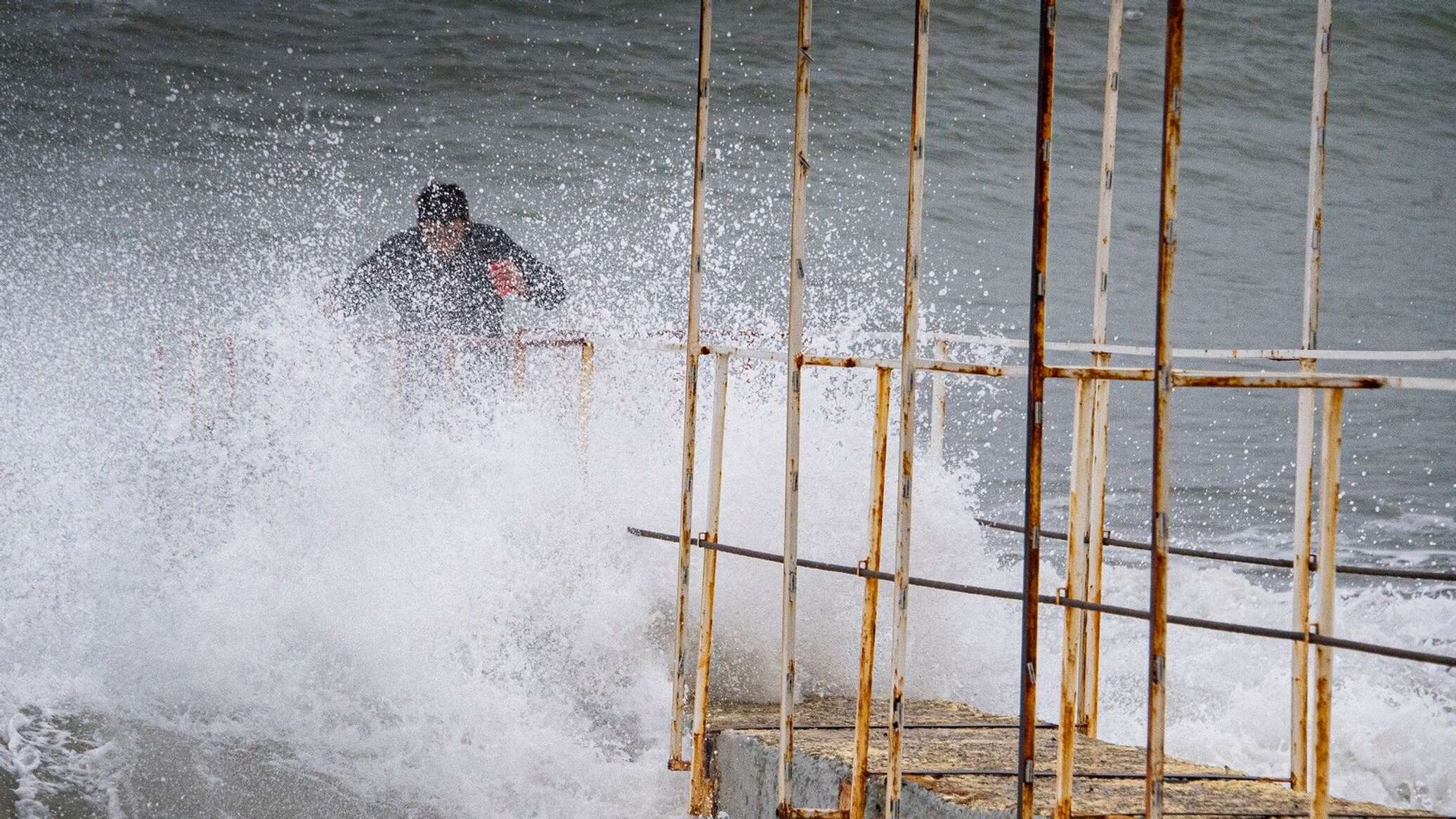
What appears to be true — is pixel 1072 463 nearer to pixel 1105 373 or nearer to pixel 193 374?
pixel 1105 373

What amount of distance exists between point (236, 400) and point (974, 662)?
13.4 ft

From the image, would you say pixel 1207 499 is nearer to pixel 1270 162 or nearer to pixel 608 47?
pixel 1270 162

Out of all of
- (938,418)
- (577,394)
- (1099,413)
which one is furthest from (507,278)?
(1099,413)

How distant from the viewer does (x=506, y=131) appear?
23609mm

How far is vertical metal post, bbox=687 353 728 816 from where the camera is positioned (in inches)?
128

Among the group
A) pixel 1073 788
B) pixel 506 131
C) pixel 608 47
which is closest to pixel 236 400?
pixel 1073 788

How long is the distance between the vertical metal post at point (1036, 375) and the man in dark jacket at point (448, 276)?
5.04 metres

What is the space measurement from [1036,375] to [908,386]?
40cm

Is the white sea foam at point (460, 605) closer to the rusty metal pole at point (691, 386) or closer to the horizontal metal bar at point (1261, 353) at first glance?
the rusty metal pole at point (691, 386)

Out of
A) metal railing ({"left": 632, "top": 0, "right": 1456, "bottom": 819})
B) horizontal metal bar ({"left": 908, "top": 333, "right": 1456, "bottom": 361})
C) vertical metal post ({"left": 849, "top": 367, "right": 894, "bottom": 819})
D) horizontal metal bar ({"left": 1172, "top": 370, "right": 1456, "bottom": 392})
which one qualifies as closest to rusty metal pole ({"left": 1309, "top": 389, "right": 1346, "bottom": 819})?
metal railing ({"left": 632, "top": 0, "right": 1456, "bottom": 819})

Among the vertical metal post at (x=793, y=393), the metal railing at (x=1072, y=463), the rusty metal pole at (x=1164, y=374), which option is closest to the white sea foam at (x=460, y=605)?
the metal railing at (x=1072, y=463)

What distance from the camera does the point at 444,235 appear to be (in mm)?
6730

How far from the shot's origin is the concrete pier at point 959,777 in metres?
2.81

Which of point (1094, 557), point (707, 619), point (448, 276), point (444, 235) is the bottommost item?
point (707, 619)
